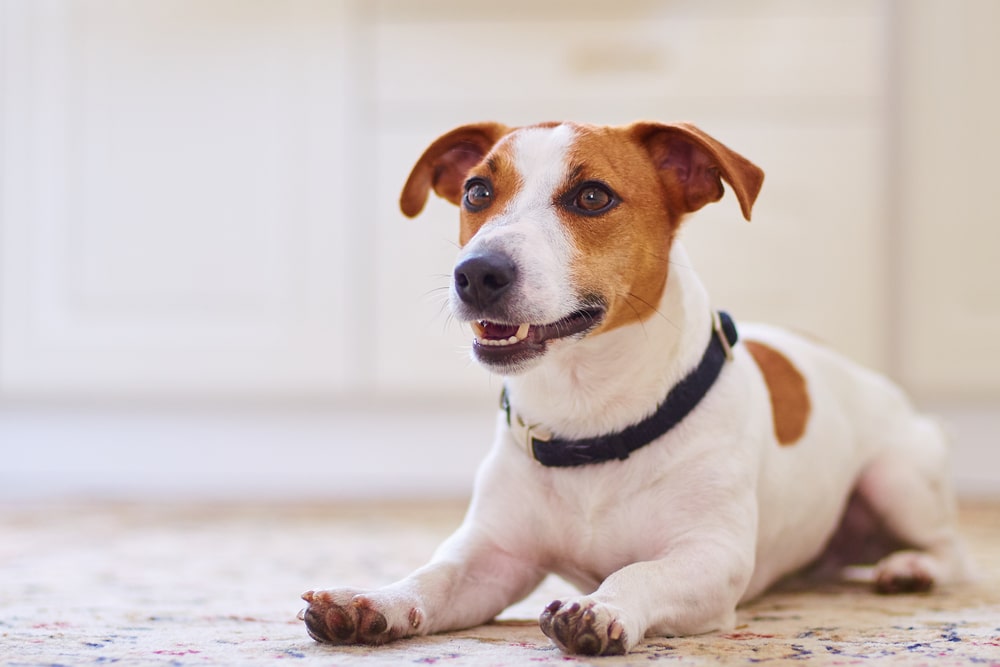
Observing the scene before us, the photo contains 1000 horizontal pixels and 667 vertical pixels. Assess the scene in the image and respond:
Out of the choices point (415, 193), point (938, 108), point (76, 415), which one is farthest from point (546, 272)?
point (76, 415)

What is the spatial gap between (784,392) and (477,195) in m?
0.52

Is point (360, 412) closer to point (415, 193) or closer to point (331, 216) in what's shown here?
point (331, 216)

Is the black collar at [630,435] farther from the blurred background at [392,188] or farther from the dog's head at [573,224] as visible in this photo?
the blurred background at [392,188]

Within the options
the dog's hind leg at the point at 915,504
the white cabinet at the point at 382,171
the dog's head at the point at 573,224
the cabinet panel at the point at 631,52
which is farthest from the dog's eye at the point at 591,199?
the cabinet panel at the point at 631,52

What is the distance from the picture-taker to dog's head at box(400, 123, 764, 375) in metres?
1.29

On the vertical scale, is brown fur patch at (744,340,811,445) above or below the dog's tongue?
below

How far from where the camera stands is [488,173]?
147 cm

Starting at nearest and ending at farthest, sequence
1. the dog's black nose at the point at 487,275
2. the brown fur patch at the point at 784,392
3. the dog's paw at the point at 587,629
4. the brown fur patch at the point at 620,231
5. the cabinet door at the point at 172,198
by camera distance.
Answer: the dog's paw at the point at 587,629, the dog's black nose at the point at 487,275, the brown fur patch at the point at 620,231, the brown fur patch at the point at 784,392, the cabinet door at the point at 172,198

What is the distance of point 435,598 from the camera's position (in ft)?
4.24

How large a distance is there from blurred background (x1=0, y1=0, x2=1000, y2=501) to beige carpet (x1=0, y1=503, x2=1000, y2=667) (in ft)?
1.92

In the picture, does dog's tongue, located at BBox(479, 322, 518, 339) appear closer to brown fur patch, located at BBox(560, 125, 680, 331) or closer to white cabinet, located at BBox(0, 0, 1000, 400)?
brown fur patch, located at BBox(560, 125, 680, 331)

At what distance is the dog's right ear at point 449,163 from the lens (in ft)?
5.36

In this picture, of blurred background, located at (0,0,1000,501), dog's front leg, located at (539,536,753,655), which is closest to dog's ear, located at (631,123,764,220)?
dog's front leg, located at (539,536,753,655)

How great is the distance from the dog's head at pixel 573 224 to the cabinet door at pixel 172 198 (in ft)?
5.02
